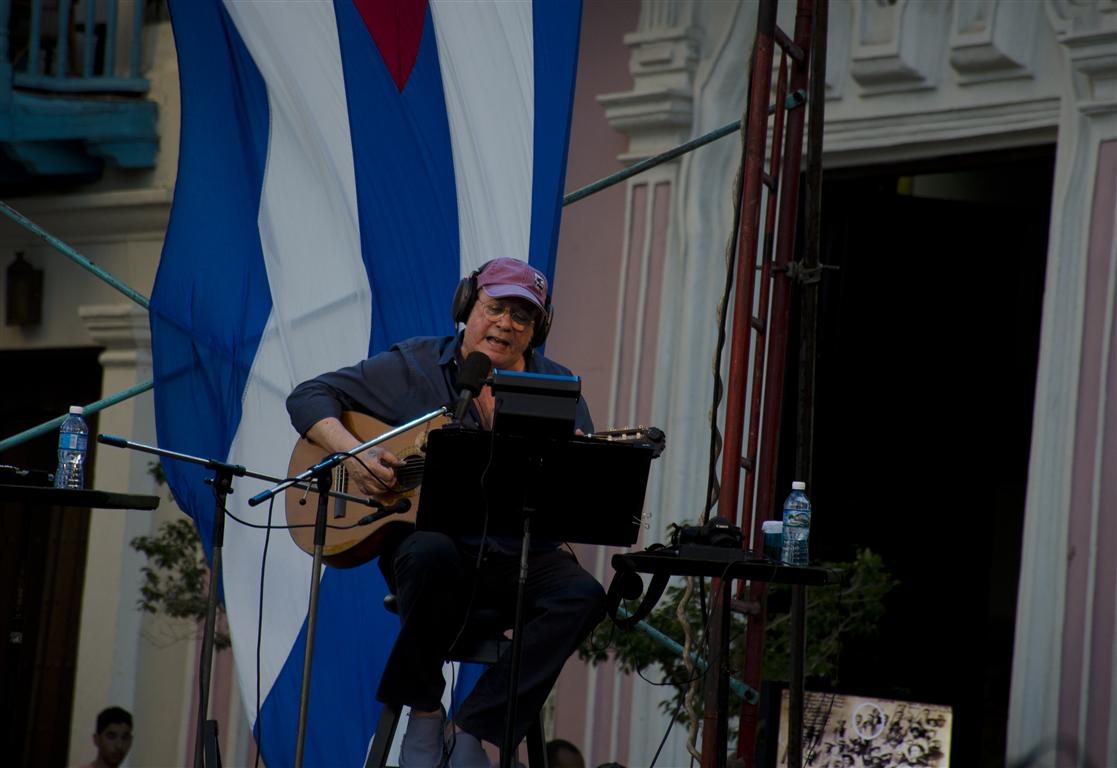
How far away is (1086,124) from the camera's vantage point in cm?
638

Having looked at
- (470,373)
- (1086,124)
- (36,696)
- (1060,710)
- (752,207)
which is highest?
(1086,124)

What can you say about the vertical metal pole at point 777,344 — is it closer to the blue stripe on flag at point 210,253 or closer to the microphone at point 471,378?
the microphone at point 471,378

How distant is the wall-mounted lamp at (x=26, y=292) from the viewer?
9.80m

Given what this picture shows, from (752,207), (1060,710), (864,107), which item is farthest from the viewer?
(864,107)

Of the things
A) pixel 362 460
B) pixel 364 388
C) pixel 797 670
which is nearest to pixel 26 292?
pixel 364 388

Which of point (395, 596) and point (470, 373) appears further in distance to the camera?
point (395, 596)

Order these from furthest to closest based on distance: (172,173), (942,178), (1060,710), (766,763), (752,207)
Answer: (172,173), (942,178), (1060,710), (766,763), (752,207)

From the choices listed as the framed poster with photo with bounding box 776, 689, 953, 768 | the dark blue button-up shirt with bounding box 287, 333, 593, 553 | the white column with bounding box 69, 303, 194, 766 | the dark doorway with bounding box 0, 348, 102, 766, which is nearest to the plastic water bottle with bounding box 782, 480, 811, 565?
the dark blue button-up shirt with bounding box 287, 333, 593, 553

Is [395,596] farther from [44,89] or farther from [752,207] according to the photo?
[44,89]

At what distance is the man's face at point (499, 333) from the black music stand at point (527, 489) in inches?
25.8

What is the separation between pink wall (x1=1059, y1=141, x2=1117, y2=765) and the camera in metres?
6.08

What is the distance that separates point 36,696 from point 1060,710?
5617mm

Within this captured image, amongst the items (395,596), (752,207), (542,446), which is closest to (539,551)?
(395,596)

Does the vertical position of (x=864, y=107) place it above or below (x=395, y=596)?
above
